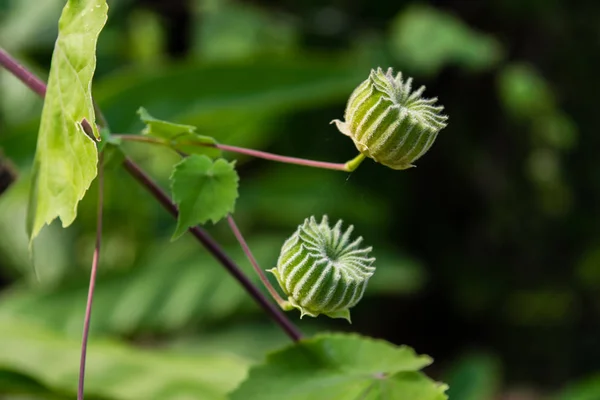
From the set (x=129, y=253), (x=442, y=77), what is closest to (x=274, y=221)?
(x=129, y=253)

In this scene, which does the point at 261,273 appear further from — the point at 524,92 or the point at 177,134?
the point at 524,92

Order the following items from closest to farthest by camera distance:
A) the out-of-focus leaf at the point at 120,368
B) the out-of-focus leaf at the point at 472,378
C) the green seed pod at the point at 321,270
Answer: the green seed pod at the point at 321,270 → the out-of-focus leaf at the point at 120,368 → the out-of-focus leaf at the point at 472,378

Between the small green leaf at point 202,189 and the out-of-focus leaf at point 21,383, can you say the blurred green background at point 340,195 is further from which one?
the small green leaf at point 202,189

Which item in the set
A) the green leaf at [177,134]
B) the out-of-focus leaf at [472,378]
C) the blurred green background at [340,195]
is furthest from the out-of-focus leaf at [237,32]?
the green leaf at [177,134]

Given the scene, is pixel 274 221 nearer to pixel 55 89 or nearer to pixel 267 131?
pixel 267 131

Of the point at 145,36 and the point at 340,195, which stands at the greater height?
the point at 145,36

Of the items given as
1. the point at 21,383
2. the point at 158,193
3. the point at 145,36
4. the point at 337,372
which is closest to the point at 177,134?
the point at 158,193

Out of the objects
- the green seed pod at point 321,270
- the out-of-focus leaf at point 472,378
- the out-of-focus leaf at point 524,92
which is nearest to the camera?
the green seed pod at point 321,270
